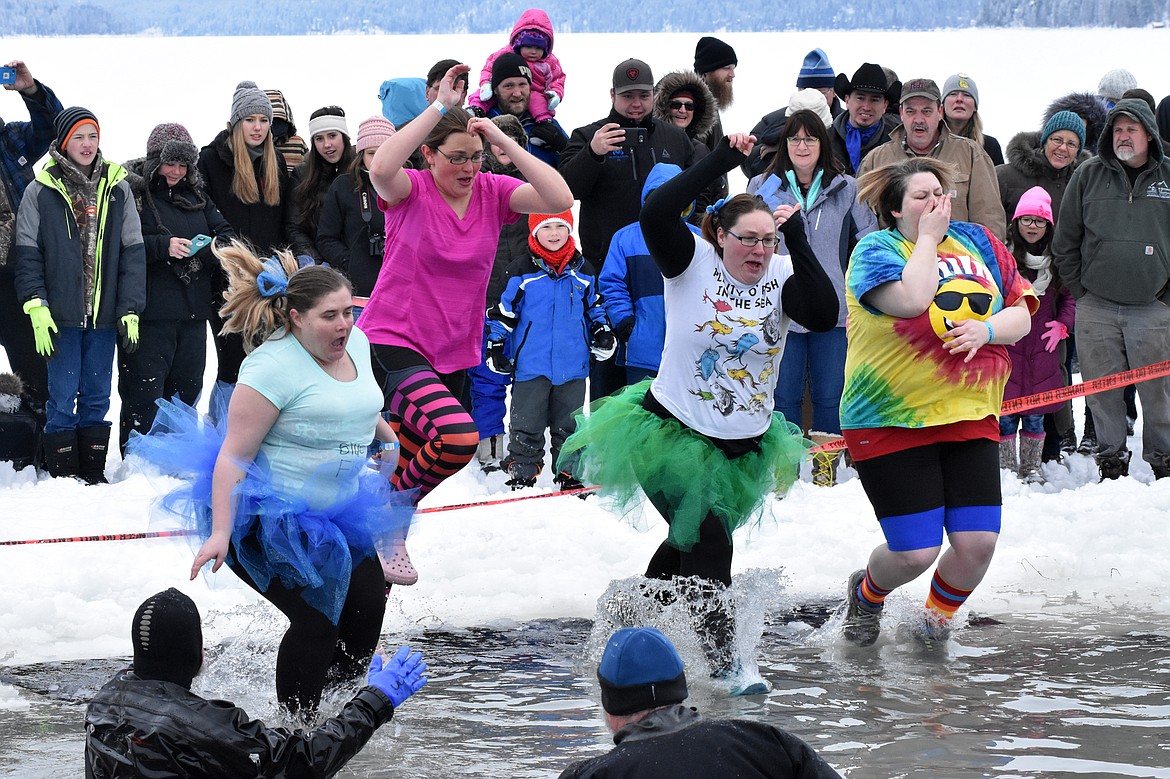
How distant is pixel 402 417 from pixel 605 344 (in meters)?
2.89

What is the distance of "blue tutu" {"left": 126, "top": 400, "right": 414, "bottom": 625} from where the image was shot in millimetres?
4703

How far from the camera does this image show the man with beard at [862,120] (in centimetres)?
982

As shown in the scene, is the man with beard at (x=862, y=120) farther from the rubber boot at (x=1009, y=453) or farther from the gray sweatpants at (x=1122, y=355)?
the rubber boot at (x=1009, y=453)

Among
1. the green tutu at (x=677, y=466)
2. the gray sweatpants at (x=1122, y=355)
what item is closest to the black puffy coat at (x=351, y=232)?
the green tutu at (x=677, y=466)

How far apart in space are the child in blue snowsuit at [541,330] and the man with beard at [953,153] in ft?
6.82

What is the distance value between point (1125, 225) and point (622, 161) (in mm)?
3316

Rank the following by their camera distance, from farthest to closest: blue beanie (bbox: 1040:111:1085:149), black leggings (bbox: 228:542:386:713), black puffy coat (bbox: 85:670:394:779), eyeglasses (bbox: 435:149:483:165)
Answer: blue beanie (bbox: 1040:111:1085:149)
eyeglasses (bbox: 435:149:483:165)
black leggings (bbox: 228:542:386:713)
black puffy coat (bbox: 85:670:394:779)

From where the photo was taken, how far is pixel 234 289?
16.8ft

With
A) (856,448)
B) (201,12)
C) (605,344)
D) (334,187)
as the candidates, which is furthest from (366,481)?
(201,12)

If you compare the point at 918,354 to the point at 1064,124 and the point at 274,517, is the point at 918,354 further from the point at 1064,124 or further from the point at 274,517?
the point at 1064,124

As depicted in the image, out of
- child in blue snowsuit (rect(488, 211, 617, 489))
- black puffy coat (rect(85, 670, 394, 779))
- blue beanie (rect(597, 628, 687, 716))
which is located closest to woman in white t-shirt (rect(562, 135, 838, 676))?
black puffy coat (rect(85, 670, 394, 779))

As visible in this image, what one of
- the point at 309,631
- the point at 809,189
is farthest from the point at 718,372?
the point at 809,189

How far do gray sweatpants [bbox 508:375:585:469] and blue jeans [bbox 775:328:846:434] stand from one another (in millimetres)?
1333

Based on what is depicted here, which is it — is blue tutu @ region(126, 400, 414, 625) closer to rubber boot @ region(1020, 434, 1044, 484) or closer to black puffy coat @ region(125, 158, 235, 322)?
black puffy coat @ region(125, 158, 235, 322)
